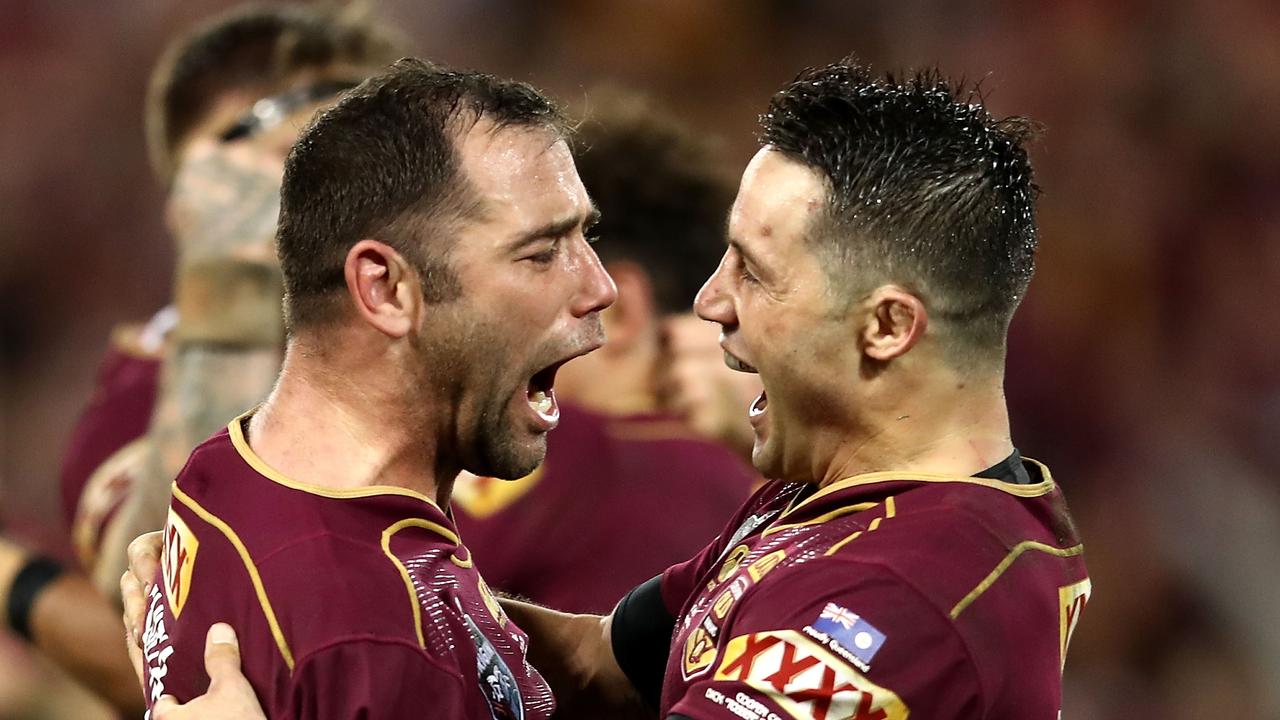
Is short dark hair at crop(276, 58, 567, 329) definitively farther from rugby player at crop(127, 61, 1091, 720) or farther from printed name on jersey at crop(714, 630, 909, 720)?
printed name on jersey at crop(714, 630, 909, 720)

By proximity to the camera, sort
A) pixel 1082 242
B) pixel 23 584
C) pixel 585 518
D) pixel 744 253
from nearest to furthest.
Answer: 1. pixel 744 253
2. pixel 585 518
3. pixel 23 584
4. pixel 1082 242

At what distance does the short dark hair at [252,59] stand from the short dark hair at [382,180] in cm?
241

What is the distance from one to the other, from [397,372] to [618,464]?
4.79ft

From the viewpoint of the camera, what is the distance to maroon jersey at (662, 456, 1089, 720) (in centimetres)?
189

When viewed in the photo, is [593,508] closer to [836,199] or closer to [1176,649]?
[836,199]

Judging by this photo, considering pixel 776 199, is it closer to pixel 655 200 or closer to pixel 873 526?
pixel 873 526

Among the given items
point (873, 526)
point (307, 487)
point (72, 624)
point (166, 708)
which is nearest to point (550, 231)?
point (307, 487)

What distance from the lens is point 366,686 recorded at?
5.91 ft

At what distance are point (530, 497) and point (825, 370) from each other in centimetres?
128

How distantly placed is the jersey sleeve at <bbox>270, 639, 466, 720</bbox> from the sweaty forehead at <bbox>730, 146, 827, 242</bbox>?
31.1 inches

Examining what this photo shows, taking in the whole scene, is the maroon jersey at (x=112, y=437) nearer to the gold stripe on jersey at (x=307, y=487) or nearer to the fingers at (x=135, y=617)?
the fingers at (x=135, y=617)

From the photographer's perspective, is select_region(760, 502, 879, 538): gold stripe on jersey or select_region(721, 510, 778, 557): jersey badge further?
select_region(721, 510, 778, 557): jersey badge

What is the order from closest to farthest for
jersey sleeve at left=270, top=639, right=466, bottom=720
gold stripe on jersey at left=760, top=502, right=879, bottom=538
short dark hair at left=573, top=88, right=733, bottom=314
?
jersey sleeve at left=270, top=639, right=466, bottom=720, gold stripe on jersey at left=760, top=502, right=879, bottom=538, short dark hair at left=573, top=88, right=733, bottom=314

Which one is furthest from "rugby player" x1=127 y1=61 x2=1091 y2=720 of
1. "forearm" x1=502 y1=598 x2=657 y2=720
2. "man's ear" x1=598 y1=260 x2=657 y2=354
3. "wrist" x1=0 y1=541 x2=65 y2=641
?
"wrist" x1=0 y1=541 x2=65 y2=641
